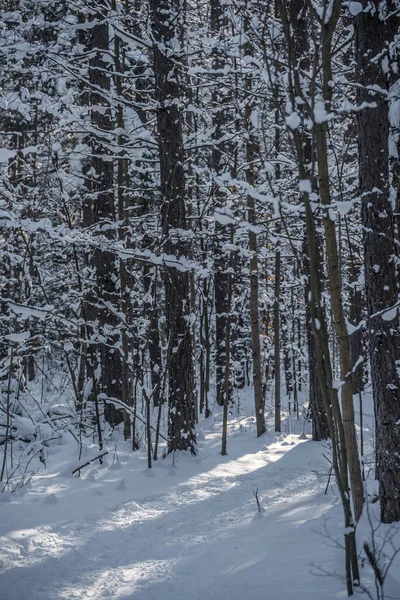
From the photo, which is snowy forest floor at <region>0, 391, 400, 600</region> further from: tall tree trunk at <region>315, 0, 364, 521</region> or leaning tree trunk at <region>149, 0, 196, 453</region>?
leaning tree trunk at <region>149, 0, 196, 453</region>

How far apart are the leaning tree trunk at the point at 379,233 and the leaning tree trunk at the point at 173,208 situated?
3448 millimetres

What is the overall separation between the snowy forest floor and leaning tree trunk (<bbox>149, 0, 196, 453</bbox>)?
832 millimetres

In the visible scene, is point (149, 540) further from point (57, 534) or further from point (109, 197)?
point (109, 197)

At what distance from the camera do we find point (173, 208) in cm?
747

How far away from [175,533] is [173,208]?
4604mm

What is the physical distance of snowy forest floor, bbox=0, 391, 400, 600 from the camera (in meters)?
3.38

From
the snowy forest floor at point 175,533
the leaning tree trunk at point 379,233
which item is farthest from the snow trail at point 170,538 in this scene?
the leaning tree trunk at point 379,233

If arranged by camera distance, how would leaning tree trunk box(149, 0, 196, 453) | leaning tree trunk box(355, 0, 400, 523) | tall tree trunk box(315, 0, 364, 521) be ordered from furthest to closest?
leaning tree trunk box(149, 0, 196, 453) → leaning tree trunk box(355, 0, 400, 523) → tall tree trunk box(315, 0, 364, 521)

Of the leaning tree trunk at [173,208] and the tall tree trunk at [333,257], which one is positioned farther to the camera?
the leaning tree trunk at [173,208]

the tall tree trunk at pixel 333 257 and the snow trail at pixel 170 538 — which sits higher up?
the tall tree trunk at pixel 333 257

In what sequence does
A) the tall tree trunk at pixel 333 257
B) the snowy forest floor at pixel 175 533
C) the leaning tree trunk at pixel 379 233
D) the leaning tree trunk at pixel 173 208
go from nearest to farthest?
1. the tall tree trunk at pixel 333 257
2. the snowy forest floor at pixel 175 533
3. the leaning tree trunk at pixel 379 233
4. the leaning tree trunk at pixel 173 208

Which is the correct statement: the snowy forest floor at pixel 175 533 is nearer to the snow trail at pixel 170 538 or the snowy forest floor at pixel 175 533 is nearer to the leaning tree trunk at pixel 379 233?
the snow trail at pixel 170 538

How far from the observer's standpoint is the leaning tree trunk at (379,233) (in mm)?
4328

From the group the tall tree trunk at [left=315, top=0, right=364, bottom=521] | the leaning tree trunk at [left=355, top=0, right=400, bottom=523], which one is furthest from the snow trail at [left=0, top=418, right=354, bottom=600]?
the leaning tree trunk at [left=355, top=0, right=400, bottom=523]
